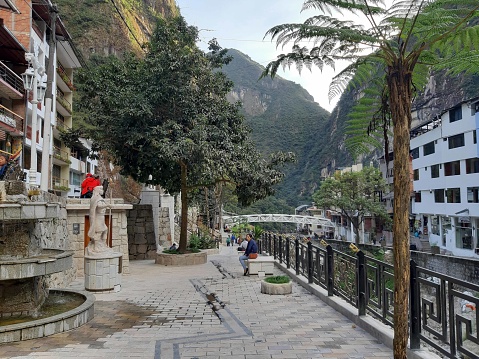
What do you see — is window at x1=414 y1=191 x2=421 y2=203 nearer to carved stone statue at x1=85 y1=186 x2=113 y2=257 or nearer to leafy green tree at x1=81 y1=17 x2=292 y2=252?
leafy green tree at x1=81 y1=17 x2=292 y2=252

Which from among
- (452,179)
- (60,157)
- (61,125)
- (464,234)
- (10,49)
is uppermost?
(10,49)

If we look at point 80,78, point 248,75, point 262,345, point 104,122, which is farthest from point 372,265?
point 248,75

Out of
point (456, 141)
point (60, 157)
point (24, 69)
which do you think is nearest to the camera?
point (24, 69)

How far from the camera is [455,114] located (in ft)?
91.4

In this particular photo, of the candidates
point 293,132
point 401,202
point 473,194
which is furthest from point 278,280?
point 293,132

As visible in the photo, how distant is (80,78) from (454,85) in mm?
41625

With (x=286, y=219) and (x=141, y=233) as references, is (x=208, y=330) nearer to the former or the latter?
(x=141, y=233)

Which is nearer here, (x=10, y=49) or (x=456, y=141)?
(x=10, y=49)

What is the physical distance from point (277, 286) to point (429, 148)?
91.9 ft

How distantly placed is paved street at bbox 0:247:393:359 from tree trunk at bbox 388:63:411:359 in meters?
2.24

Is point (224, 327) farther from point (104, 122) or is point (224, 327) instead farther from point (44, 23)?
point (44, 23)

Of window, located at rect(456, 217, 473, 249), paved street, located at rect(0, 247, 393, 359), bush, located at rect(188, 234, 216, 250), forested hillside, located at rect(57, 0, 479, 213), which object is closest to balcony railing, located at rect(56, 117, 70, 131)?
forested hillside, located at rect(57, 0, 479, 213)

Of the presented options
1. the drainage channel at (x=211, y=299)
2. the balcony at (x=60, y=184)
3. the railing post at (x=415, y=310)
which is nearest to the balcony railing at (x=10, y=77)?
the balcony at (x=60, y=184)

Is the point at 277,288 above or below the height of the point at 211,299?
above
